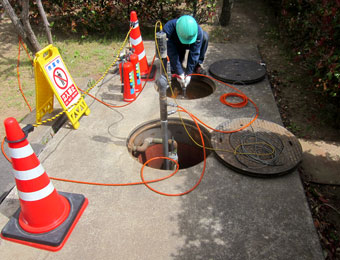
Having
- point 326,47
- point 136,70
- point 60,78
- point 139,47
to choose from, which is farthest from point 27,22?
point 326,47

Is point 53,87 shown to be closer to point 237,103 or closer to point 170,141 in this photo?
point 170,141

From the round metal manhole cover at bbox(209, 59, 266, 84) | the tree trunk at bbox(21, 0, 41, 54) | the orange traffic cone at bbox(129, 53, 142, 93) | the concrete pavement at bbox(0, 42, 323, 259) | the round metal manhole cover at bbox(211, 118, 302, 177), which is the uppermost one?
the tree trunk at bbox(21, 0, 41, 54)

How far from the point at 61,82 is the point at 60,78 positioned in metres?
0.05

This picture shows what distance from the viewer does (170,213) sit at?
2.35 meters

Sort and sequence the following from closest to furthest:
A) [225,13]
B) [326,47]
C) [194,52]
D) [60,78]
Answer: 1. [60,78]
2. [326,47]
3. [194,52]
4. [225,13]

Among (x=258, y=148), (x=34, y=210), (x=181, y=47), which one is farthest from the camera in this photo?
(x=181, y=47)

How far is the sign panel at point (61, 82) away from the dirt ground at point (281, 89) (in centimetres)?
123

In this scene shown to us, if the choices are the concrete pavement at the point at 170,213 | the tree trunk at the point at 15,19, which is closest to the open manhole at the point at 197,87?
the concrete pavement at the point at 170,213

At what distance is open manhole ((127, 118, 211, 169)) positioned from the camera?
10.7ft

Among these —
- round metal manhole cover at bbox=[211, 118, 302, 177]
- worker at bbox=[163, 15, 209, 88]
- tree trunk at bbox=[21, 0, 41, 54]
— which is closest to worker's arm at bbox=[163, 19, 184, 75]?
worker at bbox=[163, 15, 209, 88]

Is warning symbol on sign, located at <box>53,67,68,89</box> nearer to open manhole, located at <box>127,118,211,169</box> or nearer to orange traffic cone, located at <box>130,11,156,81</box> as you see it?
open manhole, located at <box>127,118,211,169</box>

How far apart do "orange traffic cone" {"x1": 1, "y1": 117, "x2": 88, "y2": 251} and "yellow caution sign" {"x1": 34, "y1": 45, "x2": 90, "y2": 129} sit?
129cm

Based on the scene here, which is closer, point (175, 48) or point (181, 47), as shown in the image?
point (175, 48)

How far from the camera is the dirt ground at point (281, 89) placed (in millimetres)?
2730
